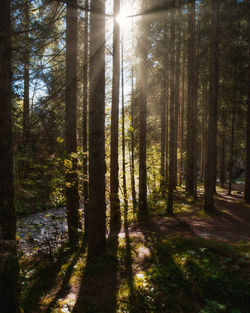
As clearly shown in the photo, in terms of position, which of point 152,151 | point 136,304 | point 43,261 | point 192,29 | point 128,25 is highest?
point 192,29

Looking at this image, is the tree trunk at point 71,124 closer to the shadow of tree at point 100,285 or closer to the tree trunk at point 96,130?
the tree trunk at point 96,130

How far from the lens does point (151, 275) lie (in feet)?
15.6

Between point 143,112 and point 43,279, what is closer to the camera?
point 43,279

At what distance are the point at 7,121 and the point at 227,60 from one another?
1647 cm

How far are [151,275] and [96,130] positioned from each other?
12.4 feet

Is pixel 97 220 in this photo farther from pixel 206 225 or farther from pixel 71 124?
pixel 206 225

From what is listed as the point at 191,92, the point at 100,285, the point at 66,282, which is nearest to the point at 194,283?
→ the point at 100,285

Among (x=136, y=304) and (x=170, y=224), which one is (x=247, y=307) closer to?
(x=136, y=304)

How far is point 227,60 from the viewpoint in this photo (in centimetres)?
1532

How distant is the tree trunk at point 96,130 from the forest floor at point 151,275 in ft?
3.22

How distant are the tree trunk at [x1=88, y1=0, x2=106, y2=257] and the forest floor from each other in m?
0.98

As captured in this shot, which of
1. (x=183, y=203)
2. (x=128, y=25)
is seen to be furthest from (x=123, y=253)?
(x=128, y=25)

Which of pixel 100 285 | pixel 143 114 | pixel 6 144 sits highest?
pixel 143 114

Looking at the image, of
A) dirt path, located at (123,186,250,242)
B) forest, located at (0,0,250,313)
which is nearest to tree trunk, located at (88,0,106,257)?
forest, located at (0,0,250,313)
